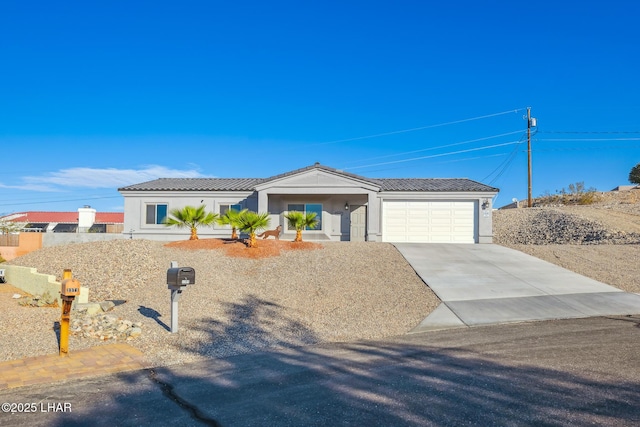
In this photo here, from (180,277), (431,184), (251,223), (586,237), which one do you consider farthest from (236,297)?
(586,237)

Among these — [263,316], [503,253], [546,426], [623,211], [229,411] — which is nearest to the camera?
[546,426]

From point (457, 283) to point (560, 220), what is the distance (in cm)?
1869

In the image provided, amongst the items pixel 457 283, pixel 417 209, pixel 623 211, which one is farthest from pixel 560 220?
pixel 457 283

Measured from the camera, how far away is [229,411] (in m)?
4.92

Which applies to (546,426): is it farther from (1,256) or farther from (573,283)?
(1,256)

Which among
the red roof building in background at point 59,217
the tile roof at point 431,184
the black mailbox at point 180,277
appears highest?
the tile roof at point 431,184

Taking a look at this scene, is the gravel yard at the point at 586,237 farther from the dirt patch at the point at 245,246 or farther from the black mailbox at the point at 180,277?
the black mailbox at the point at 180,277

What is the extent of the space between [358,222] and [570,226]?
13024 mm

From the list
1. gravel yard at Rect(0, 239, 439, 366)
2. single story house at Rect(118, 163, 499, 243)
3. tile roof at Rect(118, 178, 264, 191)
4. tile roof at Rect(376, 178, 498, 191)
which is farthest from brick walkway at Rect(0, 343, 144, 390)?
tile roof at Rect(376, 178, 498, 191)

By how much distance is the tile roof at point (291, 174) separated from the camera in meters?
22.8

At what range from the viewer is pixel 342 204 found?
937 inches

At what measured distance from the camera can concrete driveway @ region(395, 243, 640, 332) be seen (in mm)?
10586

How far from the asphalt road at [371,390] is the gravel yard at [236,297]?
Answer: 1.21 m

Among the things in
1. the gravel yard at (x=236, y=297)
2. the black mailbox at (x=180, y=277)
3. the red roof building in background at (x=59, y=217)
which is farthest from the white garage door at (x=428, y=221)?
the red roof building in background at (x=59, y=217)
